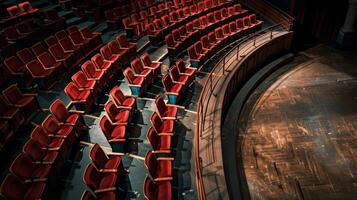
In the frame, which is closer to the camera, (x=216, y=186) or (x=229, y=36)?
(x=216, y=186)

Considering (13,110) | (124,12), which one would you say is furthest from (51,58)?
(124,12)

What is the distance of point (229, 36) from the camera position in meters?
2.50

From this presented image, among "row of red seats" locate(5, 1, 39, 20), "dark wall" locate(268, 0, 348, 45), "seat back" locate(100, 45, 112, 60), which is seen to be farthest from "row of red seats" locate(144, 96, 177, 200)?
"dark wall" locate(268, 0, 348, 45)

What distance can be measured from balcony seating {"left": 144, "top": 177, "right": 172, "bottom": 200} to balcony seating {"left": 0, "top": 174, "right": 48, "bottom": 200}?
1.29 feet

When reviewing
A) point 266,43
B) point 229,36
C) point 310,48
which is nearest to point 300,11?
point 310,48

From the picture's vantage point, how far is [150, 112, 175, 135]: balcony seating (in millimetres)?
1434

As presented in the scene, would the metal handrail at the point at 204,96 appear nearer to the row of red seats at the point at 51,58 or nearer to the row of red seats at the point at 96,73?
the row of red seats at the point at 96,73

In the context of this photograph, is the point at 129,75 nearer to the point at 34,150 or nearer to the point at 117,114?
the point at 117,114

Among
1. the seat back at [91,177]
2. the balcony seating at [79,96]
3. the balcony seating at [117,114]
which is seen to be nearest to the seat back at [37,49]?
the balcony seating at [79,96]

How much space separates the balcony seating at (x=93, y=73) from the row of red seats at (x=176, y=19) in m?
0.69

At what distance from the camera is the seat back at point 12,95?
147cm

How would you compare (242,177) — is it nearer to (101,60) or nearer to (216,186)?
(216,186)

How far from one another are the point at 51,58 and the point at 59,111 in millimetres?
529

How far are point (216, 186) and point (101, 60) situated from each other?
3.53ft
